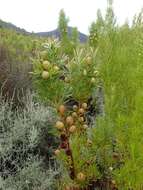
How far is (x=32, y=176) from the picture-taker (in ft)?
15.1

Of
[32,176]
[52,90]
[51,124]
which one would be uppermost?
[52,90]

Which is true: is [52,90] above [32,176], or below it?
above

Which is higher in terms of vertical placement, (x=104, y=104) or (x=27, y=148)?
(x=104, y=104)

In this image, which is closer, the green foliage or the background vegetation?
the background vegetation

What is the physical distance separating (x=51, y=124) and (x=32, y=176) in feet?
2.64

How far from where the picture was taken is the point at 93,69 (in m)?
3.71

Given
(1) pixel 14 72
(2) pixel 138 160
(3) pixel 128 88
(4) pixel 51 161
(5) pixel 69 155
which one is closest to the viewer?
(2) pixel 138 160

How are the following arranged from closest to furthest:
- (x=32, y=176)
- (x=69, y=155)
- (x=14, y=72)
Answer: (x=69, y=155) < (x=32, y=176) < (x=14, y=72)

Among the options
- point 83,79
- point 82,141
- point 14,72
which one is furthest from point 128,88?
point 14,72

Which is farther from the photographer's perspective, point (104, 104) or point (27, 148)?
point (27, 148)

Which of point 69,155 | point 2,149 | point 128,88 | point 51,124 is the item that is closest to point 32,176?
point 2,149

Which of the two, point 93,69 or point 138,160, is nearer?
point 138,160

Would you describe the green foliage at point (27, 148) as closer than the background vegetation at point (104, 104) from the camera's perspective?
No

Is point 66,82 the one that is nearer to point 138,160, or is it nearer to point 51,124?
point 138,160
